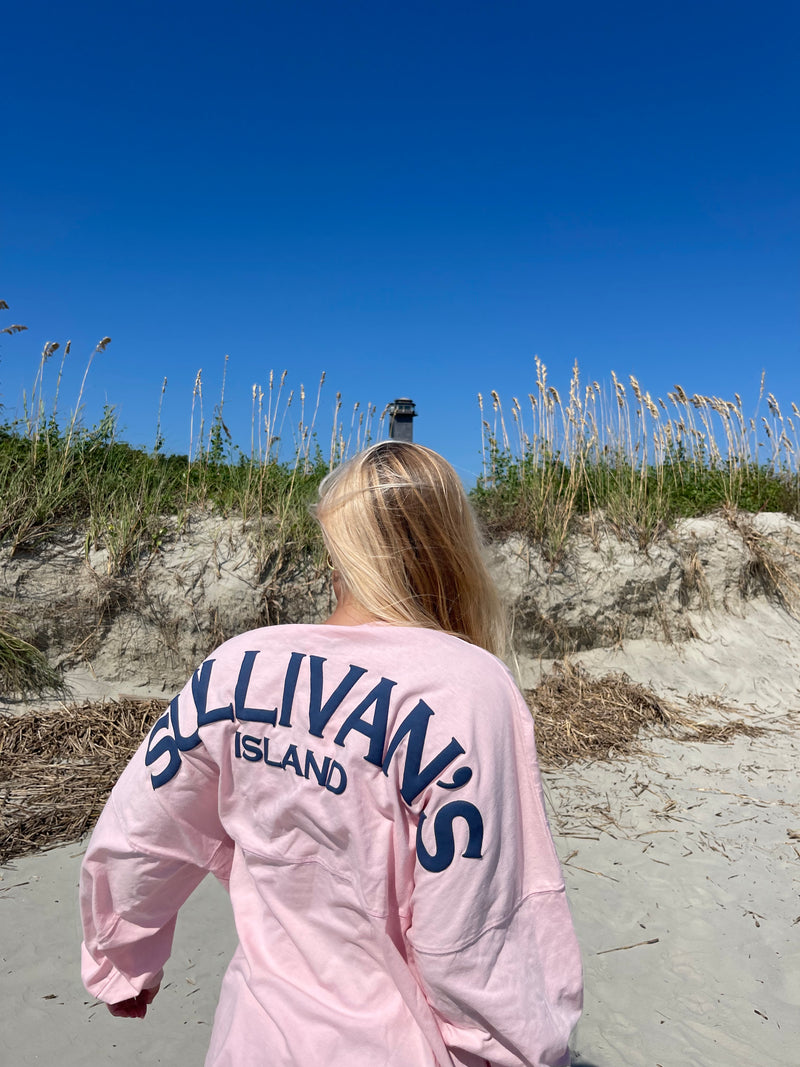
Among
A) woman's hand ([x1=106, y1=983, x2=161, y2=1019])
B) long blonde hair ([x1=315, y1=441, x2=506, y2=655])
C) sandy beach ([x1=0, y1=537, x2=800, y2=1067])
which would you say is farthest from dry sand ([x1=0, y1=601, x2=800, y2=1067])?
long blonde hair ([x1=315, y1=441, x2=506, y2=655])

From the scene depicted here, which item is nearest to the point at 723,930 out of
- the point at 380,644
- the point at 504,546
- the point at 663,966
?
the point at 663,966

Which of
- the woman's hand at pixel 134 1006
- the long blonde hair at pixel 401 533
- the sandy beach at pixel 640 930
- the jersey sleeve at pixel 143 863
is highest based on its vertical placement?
the long blonde hair at pixel 401 533

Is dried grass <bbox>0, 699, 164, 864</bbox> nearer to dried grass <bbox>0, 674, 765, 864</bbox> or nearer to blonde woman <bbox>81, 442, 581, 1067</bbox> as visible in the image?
dried grass <bbox>0, 674, 765, 864</bbox>

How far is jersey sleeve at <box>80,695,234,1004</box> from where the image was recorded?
46.9 inches

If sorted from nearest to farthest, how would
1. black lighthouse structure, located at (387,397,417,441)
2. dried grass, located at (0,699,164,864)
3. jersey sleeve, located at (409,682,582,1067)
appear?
1. jersey sleeve, located at (409,682,582,1067)
2. dried grass, located at (0,699,164,864)
3. black lighthouse structure, located at (387,397,417,441)

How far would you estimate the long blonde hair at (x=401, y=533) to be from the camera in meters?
1.21

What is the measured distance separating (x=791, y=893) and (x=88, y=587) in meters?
5.08

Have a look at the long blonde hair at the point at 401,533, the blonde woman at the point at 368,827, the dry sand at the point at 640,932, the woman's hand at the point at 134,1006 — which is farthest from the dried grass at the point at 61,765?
the long blonde hair at the point at 401,533

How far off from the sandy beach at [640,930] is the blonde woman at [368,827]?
3.00 ft

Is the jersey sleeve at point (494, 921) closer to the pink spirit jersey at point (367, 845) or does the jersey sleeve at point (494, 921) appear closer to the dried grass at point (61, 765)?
the pink spirit jersey at point (367, 845)

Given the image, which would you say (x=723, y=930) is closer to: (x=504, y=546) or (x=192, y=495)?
(x=504, y=546)

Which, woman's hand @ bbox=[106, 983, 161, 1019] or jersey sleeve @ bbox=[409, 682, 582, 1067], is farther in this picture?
woman's hand @ bbox=[106, 983, 161, 1019]

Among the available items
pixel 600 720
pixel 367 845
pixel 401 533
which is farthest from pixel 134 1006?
pixel 600 720

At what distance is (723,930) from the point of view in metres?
3.19
